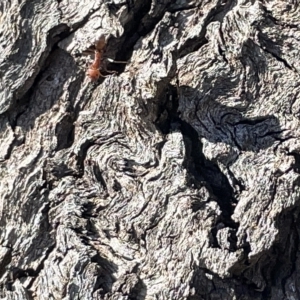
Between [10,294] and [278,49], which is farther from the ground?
[278,49]

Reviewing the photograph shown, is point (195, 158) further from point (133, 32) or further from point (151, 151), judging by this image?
point (133, 32)

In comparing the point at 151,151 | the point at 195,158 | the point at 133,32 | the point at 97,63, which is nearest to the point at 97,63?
the point at 97,63

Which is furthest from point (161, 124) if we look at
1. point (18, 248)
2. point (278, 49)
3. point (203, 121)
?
point (18, 248)

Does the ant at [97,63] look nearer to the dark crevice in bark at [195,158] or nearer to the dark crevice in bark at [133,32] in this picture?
the dark crevice in bark at [133,32]

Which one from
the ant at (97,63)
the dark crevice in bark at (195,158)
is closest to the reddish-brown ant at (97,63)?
the ant at (97,63)

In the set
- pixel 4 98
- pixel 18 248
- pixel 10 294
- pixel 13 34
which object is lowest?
pixel 10 294

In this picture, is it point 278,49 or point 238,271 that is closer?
point 238,271

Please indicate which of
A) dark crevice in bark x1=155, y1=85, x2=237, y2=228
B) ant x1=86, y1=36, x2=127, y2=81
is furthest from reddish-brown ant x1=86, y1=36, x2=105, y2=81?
dark crevice in bark x1=155, y1=85, x2=237, y2=228

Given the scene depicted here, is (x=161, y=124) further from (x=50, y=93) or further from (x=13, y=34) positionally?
(x=13, y=34)
